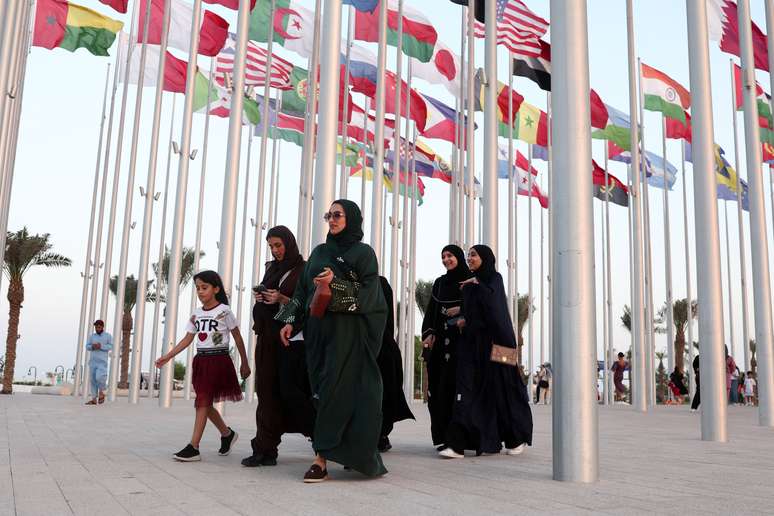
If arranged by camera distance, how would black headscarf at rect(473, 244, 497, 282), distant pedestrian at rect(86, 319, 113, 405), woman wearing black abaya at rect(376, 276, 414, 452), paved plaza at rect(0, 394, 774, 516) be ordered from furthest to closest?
distant pedestrian at rect(86, 319, 113, 405), black headscarf at rect(473, 244, 497, 282), woman wearing black abaya at rect(376, 276, 414, 452), paved plaza at rect(0, 394, 774, 516)

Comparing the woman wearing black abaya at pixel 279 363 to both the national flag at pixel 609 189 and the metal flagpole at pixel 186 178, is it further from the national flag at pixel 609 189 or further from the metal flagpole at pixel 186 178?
the national flag at pixel 609 189

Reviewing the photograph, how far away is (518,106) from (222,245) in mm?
14090

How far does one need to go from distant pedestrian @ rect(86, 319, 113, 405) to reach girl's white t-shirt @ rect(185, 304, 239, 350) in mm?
11464

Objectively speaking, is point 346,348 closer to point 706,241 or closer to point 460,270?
point 460,270

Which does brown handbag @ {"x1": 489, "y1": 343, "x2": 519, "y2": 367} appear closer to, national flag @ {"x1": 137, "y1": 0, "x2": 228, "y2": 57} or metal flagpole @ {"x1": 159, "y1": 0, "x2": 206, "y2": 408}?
metal flagpole @ {"x1": 159, "y1": 0, "x2": 206, "y2": 408}

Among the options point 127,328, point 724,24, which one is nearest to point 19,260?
point 127,328

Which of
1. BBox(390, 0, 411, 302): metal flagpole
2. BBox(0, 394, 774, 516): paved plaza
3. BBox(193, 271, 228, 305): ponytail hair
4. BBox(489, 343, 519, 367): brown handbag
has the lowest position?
BBox(0, 394, 774, 516): paved plaza

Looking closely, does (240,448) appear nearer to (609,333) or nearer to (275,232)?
(275,232)

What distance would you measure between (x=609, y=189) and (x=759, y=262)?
700 inches

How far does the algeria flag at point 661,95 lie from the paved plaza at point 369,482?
57.9ft

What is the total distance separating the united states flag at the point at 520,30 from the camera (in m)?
15.3

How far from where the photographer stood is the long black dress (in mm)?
6137

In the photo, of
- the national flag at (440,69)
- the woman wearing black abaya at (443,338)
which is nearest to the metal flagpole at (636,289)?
the national flag at (440,69)

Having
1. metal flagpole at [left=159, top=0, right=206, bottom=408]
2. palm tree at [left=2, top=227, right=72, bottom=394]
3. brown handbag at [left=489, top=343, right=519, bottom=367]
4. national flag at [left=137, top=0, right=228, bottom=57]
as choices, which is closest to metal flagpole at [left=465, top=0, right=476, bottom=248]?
metal flagpole at [left=159, top=0, right=206, bottom=408]
